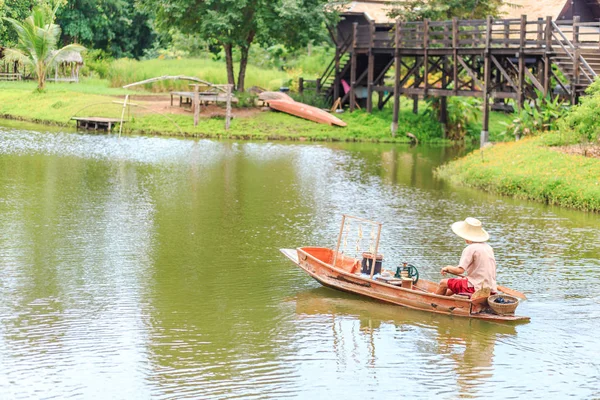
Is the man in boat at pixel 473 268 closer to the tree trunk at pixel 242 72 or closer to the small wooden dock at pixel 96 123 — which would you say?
the small wooden dock at pixel 96 123

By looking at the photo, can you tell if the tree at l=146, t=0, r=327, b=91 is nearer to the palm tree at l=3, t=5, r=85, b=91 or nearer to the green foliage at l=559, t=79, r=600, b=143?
the palm tree at l=3, t=5, r=85, b=91

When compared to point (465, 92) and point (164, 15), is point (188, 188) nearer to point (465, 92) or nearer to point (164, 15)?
point (465, 92)

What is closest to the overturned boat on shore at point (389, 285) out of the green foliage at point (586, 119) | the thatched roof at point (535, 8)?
the green foliage at point (586, 119)

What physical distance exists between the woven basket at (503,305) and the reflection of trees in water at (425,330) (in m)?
0.25

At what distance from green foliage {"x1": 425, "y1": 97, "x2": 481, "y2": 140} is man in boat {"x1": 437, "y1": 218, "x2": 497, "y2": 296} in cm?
2795

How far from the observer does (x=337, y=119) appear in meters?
42.9

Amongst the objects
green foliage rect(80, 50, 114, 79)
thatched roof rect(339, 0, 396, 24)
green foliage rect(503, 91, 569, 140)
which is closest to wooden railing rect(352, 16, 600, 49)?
thatched roof rect(339, 0, 396, 24)

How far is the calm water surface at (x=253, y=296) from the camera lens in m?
12.7

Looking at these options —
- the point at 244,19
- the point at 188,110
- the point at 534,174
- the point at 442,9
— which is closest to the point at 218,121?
the point at 188,110

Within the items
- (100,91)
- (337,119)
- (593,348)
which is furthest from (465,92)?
(593,348)

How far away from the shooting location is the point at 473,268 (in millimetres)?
15508

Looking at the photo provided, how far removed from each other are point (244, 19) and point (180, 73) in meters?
7.69

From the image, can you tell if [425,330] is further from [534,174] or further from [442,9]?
[442,9]

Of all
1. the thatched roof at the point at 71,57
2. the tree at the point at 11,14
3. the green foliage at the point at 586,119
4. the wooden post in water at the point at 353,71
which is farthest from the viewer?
the thatched roof at the point at 71,57
